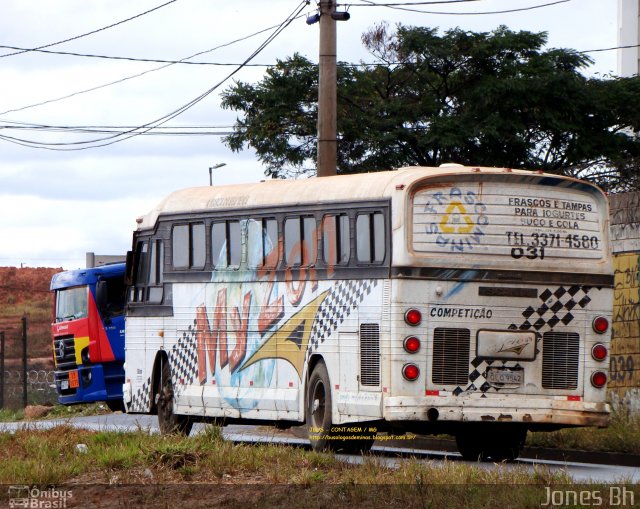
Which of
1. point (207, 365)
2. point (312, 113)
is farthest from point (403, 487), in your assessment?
point (312, 113)

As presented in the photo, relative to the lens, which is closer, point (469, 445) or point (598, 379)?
point (598, 379)

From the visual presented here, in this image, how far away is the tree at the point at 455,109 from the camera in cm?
2986

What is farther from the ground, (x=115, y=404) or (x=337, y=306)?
(x=337, y=306)

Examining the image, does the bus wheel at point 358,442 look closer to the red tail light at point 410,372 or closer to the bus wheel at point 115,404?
the red tail light at point 410,372

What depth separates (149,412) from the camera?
2019 centimetres

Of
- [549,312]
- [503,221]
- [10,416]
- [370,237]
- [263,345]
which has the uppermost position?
[503,221]

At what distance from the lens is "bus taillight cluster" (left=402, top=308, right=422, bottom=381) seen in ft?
48.0

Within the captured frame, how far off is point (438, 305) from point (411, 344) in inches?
20.7

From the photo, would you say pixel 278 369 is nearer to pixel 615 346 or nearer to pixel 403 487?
pixel 615 346

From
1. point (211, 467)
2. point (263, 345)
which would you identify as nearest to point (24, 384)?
point (263, 345)

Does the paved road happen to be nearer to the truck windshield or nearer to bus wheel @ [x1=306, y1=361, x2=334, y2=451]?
bus wheel @ [x1=306, y1=361, x2=334, y2=451]

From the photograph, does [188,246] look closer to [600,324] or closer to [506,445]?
[506,445]

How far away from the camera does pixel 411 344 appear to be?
578 inches
